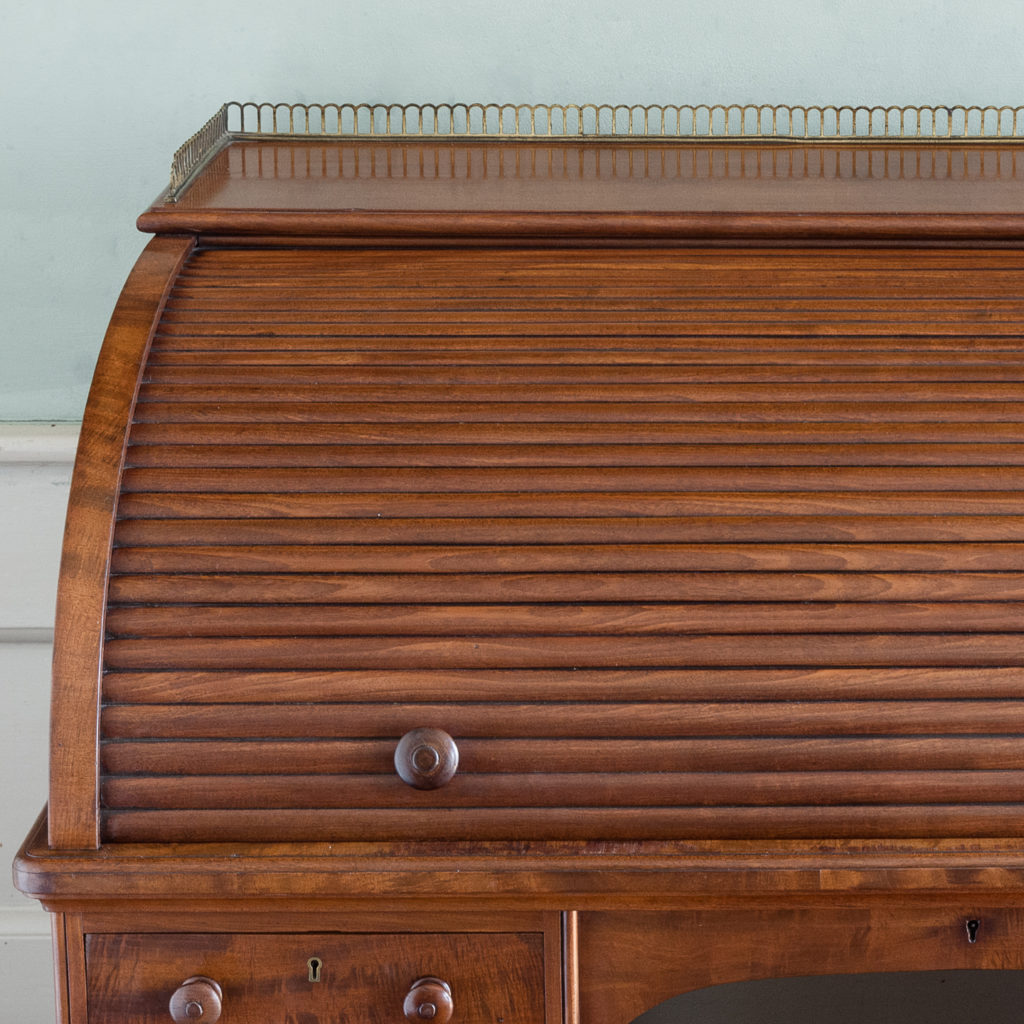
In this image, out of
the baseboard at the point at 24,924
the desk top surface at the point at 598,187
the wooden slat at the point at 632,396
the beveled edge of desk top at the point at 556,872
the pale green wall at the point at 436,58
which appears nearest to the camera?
the beveled edge of desk top at the point at 556,872

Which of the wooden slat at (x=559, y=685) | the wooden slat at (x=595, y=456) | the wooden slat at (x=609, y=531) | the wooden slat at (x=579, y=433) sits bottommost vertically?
the wooden slat at (x=559, y=685)

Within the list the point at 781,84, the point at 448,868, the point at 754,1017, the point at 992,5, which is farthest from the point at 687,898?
the point at 992,5

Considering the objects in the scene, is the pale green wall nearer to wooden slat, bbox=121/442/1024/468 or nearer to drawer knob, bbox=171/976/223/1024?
wooden slat, bbox=121/442/1024/468

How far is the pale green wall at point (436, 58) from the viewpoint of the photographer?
5.01 ft

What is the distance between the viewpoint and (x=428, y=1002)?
35.7 inches

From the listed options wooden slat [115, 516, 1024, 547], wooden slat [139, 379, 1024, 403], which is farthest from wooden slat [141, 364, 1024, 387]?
wooden slat [115, 516, 1024, 547]

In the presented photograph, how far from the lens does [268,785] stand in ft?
2.95

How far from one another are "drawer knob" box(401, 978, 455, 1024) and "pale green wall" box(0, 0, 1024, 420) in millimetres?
1095

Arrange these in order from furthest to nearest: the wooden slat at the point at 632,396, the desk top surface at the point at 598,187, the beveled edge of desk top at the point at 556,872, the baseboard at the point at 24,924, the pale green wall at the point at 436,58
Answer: the baseboard at the point at 24,924
the pale green wall at the point at 436,58
the desk top surface at the point at 598,187
the wooden slat at the point at 632,396
the beveled edge of desk top at the point at 556,872

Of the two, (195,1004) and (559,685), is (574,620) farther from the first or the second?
(195,1004)

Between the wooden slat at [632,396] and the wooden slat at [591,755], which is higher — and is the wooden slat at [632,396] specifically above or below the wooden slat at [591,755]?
above

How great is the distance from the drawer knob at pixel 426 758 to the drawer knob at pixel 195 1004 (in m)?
0.22

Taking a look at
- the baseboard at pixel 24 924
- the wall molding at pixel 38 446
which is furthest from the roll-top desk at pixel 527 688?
the baseboard at pixel 24 924

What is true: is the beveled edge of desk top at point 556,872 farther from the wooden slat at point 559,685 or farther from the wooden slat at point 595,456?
the wooden slat at point 595,456
